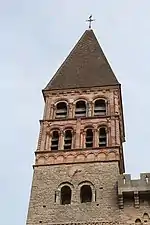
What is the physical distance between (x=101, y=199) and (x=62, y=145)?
4.63 meters

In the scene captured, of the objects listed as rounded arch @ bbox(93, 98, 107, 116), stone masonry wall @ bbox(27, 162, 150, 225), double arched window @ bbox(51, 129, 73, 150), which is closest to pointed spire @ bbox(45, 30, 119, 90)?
rounded arch @ bbox(93, 98, 107, 116)

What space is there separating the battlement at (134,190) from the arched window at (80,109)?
6.36m

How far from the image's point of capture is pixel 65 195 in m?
28.6

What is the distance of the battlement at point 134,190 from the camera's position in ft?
88.4

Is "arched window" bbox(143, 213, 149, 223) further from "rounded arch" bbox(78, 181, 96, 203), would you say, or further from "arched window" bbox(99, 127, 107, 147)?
"arched window" bbox(99, 127, 107, 147)

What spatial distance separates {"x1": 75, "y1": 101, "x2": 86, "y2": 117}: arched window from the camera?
108 ft

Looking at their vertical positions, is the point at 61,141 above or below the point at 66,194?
above

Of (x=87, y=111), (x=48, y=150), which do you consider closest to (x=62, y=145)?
(x=48, y=150)

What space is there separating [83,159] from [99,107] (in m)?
4.71

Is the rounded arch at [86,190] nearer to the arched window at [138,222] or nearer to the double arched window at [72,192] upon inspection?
the double arched window at [72,192]

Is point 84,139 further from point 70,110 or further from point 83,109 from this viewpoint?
point 83,109

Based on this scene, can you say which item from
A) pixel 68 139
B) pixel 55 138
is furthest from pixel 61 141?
pixel 55 138

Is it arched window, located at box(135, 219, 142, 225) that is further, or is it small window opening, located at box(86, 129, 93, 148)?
small window opening, located at box(86, 129, 93, 148)

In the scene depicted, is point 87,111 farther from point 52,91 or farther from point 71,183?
point 71,183
